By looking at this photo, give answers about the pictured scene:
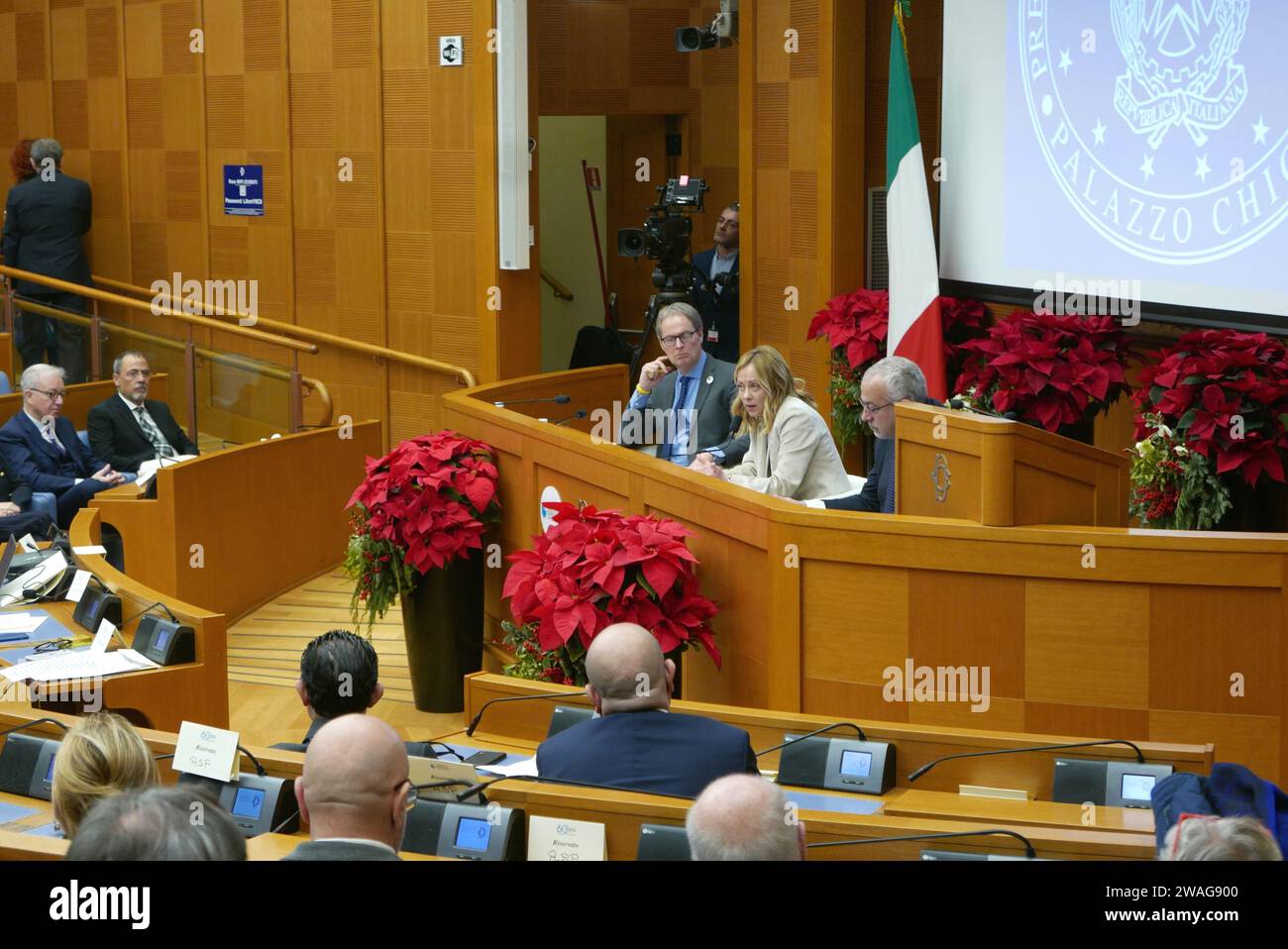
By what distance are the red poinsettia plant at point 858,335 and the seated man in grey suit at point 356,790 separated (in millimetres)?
4903

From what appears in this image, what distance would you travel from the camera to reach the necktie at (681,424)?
20.2ft

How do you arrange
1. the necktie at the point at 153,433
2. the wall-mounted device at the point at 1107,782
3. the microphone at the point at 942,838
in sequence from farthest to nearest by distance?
1. the necktie at the point at 153,433
2. the wall-mounted device at the point at 1107,782
3. the microphone at the point at 942,838

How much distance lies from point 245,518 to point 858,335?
114 inches

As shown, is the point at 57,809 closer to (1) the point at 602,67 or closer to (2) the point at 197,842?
(2) the point at 197,842

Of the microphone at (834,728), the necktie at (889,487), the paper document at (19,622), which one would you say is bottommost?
the paper document at (19,622)

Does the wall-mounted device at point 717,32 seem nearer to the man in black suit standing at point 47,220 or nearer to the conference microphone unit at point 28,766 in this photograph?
the man in black suit standing at point 47,220

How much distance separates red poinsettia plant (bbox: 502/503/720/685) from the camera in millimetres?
4617

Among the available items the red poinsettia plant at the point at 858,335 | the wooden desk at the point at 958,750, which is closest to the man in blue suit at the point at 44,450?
the red poinsettia plant at the point at 858,335

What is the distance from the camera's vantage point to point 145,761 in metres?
2.96

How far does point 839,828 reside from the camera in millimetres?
2752

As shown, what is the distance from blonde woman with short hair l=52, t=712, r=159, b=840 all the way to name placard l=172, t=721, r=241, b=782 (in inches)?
9.9

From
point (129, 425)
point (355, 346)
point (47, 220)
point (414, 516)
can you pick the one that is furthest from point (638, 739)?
point (47, 220)

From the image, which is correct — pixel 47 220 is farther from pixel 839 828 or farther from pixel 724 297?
pixel 839 828

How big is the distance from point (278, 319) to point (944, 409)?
251 inches
